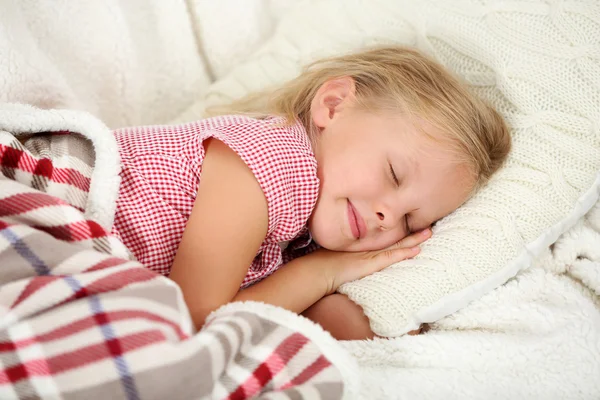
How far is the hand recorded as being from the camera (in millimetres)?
992

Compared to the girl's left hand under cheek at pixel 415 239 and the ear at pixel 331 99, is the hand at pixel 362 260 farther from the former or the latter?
the ear at pixel 331 99

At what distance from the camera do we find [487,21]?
1.06 m

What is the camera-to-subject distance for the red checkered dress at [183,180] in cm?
88

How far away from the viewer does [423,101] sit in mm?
998

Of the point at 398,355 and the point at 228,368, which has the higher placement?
the point at 228,368

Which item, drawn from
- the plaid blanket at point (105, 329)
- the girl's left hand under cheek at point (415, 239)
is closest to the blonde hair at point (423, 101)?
the girl's left hand under cheek at point (415, 239)

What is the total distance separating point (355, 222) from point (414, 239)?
129 millimetres

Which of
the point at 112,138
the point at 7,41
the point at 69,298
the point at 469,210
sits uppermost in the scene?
the point at 7,41

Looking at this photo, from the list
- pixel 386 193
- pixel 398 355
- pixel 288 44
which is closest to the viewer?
pixel 398 355

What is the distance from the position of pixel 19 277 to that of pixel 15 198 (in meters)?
0.12

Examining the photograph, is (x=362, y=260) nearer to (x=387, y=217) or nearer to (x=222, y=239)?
(x=387, y=217)

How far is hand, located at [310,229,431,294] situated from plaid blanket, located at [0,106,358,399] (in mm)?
300

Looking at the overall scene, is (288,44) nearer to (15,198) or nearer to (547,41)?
(547,41)

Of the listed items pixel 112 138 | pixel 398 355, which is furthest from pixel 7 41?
pixel 398 355
